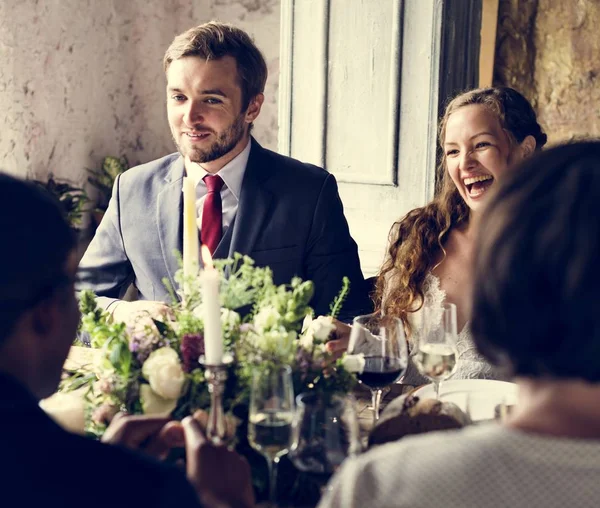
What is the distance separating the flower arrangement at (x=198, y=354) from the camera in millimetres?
1467

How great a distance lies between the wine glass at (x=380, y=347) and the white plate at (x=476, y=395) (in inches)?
5.4

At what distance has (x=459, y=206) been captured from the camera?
259 centimetres

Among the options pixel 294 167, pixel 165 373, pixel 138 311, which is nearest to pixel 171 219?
pixel 294 167

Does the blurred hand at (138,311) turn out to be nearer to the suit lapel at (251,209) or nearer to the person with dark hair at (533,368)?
the suit lapel at (251,209)

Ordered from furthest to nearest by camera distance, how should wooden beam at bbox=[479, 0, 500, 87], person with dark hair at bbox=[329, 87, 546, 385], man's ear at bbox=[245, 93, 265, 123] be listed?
1. wooden beam at bbox=[479, 0, 500, 87]
2. man's ear at bbox=[245, 93, 265, 123]
3. person with dark hair at bbox=[329, 87, 546, 385]

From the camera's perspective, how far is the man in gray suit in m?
2.55

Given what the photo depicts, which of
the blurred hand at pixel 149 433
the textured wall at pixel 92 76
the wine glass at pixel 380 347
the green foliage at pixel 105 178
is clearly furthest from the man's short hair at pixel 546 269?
the green foliage at pixel 105 178

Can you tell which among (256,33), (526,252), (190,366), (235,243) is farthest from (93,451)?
(256,33)

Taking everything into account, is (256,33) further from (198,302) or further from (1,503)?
(1,503)

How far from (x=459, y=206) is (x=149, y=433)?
1.52 metres

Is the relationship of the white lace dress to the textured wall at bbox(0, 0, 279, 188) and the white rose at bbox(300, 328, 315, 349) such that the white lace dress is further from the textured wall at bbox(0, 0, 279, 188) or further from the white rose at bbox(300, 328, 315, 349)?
the textured wall at bbox(0, 0, 279, 188)

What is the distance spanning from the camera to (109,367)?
60.4 inches

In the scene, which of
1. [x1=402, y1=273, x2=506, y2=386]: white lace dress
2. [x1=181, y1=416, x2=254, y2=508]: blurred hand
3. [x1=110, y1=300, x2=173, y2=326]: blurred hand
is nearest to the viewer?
[x1=181, y1=416, x2=254, y2=508]: blurred hand

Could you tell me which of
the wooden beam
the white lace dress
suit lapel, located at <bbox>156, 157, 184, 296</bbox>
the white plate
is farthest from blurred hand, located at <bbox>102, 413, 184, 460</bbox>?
the wooden beam
